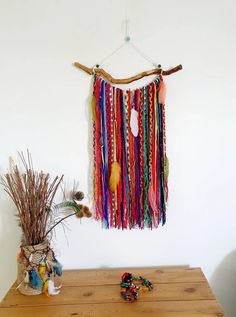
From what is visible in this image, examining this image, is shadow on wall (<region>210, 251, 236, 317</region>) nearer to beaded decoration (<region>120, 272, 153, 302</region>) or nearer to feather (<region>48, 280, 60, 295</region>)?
beaded decoration (<region>120, 272, 153, 302</region>)

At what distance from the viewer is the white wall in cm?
126

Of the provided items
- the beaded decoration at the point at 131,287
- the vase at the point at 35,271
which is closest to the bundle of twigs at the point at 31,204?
the vase at the point at 35,271

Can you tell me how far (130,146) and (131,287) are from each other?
0.60 meters

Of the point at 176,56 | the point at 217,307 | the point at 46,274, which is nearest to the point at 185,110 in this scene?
the point at 176,56

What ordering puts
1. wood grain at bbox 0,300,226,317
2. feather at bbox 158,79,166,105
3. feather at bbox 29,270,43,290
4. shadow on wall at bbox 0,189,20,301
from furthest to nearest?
1. shadow on wall at bbox 0,189,20,301
2. feather at bbox 158,79,166,105
3. feather at bbox 29,270,43,290
4. wood grain at bbox 0,300,226,317

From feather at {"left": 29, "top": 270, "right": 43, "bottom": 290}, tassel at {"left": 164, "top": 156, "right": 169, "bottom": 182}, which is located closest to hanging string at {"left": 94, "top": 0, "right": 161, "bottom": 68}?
tassel at {"left": 164, "top": 156, "right": 169, "bottom": 182}

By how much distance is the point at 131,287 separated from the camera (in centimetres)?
114

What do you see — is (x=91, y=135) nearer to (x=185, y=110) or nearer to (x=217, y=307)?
(x=185, y=110)

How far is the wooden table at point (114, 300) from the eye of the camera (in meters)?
1.01

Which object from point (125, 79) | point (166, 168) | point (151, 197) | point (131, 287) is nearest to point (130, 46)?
point (125, 79)

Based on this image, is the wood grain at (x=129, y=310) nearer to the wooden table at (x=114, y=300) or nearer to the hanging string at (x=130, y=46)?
the wooden table at (x=114, y=300)

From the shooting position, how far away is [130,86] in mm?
1294

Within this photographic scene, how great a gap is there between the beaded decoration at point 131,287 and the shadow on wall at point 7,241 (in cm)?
56

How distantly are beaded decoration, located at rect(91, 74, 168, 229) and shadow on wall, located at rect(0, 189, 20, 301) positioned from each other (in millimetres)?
445
